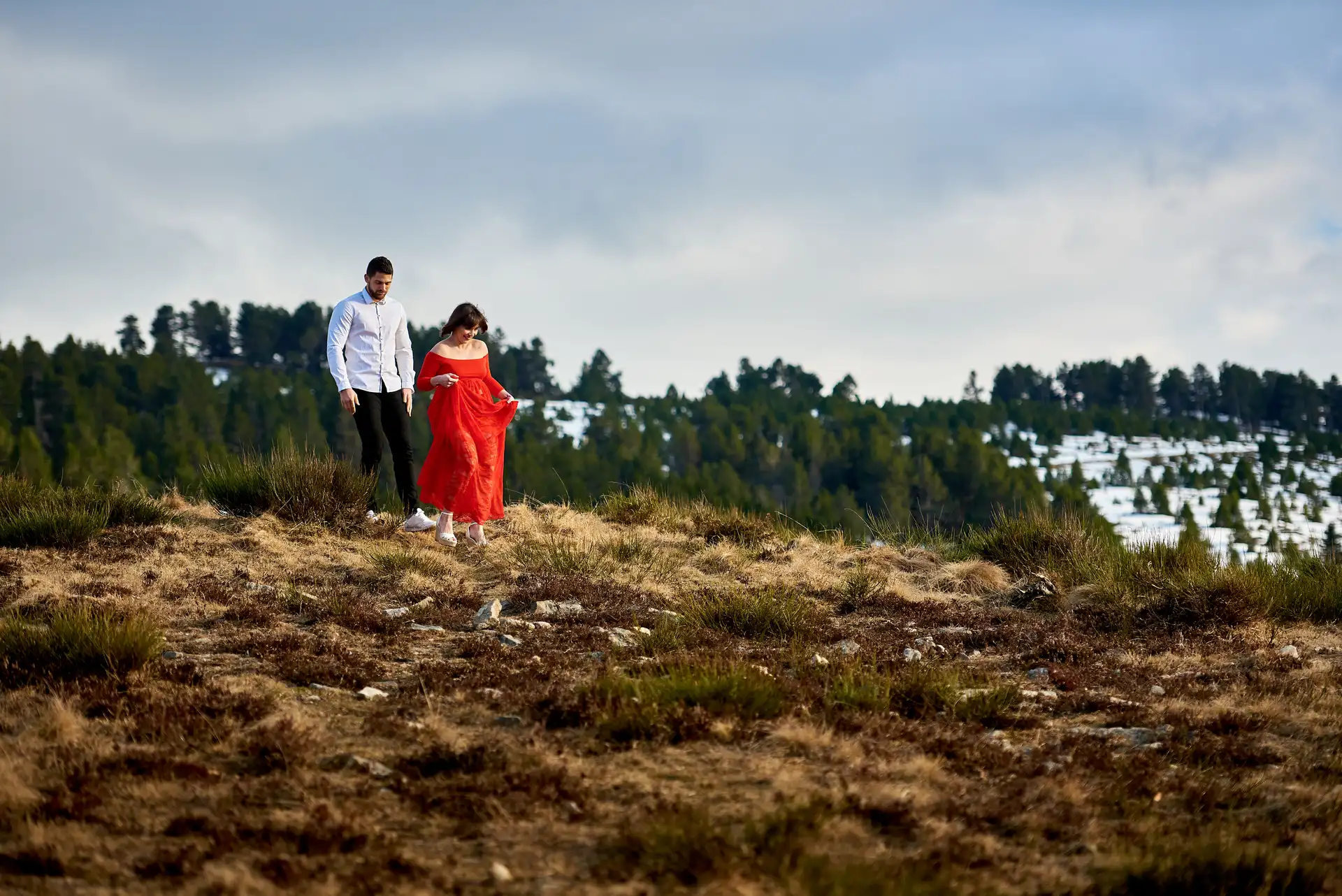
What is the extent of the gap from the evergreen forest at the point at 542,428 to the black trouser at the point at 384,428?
46.8 meters

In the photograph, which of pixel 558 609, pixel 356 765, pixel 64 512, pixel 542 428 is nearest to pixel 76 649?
pixel 356 765

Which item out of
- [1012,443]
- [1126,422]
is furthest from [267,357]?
[1126,422]

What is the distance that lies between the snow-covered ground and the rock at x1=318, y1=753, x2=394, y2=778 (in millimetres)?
130898

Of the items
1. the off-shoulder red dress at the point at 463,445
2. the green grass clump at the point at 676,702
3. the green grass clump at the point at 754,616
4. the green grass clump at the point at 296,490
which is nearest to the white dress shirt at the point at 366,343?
the off-shoulder red dress at the point at 463,445

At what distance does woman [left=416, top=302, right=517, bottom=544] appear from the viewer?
10281mm

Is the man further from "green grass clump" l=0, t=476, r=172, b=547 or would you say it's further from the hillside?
"green grass clump" l=0, t=476, r=172, b=547

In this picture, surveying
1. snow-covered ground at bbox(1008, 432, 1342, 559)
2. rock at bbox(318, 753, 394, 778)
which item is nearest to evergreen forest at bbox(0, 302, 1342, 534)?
snow-covered ground at bbox(1008, 432, 1342, 559)

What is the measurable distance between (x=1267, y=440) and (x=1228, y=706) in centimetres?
19418

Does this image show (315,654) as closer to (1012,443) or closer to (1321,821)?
(1321,821)

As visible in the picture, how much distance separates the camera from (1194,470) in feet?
557

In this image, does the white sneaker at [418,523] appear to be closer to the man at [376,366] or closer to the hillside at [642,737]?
the man at [376,366]

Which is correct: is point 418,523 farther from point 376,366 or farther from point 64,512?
point 64,512

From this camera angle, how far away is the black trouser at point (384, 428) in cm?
1039

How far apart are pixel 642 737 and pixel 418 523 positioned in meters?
6.77
